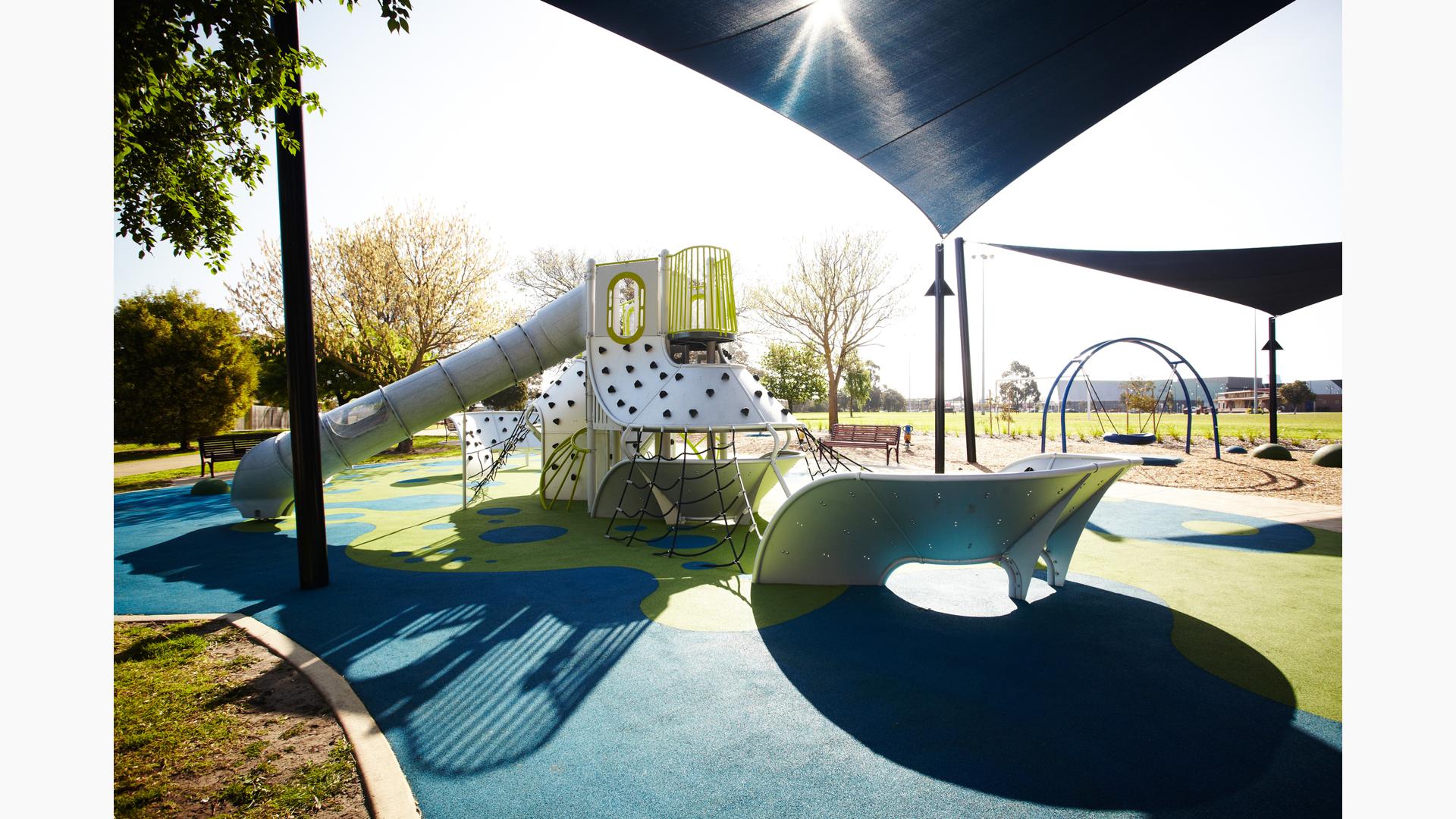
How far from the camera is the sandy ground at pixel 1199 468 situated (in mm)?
9541

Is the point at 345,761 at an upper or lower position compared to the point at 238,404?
lower

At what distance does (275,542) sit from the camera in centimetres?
687

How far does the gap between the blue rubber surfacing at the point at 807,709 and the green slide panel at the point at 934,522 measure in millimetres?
306

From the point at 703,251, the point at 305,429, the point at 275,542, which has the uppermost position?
the point at 703,251

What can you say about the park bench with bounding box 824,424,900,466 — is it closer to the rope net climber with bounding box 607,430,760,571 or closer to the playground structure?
the playground structure

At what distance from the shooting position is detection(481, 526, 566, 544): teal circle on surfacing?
6.84m

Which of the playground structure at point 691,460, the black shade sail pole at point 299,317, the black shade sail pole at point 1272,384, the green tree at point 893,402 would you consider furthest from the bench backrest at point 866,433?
the green tree at point 893,402

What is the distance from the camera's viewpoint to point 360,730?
2633 millimetres

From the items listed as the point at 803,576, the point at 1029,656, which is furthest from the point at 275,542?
the point at 1029,656

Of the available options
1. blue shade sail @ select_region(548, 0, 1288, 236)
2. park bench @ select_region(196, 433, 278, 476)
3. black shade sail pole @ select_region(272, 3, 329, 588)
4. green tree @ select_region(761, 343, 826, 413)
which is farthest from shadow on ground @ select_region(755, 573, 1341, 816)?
green tree @ select_region(761, 343, 826, 413)

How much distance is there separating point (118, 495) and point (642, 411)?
11.3m

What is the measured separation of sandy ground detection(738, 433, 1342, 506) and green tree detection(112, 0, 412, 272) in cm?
560

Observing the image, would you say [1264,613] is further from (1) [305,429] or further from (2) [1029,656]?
(1) [305,429]

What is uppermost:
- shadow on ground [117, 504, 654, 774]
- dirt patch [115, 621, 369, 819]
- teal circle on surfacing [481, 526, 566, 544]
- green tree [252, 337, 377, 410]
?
green tree [252, 337, 377, 410]
